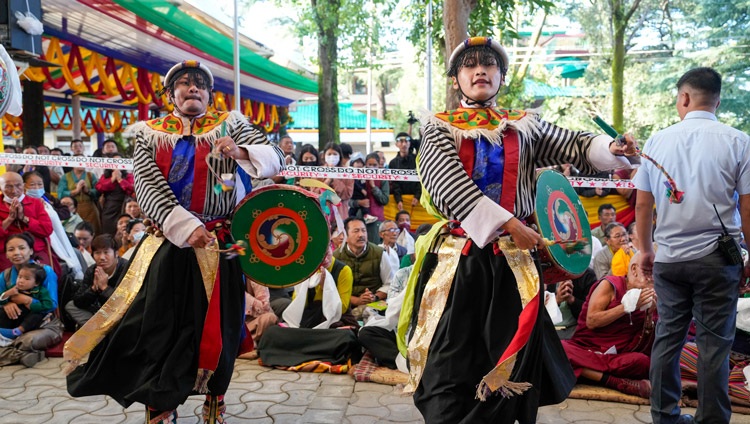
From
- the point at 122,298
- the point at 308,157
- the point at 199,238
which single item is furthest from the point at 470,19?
the point at 122,298

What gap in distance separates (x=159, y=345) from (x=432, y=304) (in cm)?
128

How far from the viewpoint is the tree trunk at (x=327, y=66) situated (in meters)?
13.8

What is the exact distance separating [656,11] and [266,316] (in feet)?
60.1

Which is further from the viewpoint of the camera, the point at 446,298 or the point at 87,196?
the point at 87,196

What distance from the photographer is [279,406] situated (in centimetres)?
438

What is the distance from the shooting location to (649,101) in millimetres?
19766

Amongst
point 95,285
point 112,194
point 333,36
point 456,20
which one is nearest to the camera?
point 95,285

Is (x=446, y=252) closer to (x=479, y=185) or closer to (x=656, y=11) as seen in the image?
(x=479, y=185)

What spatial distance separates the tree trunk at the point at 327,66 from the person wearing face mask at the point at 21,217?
8.17 m

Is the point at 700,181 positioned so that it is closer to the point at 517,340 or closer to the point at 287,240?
the point at 517,340

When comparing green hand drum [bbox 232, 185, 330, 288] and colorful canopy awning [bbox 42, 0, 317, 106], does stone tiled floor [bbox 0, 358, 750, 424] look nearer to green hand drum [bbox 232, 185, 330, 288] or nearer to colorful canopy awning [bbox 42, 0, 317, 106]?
green hand drum [bbox 232, 185, 330, 288]

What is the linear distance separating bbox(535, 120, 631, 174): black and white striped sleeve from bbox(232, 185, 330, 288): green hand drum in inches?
45.6

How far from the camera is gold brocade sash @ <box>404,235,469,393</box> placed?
299cm

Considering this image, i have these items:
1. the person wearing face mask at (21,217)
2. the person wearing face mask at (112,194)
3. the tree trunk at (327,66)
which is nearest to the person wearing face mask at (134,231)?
the person wearing face mask at (21,217)
